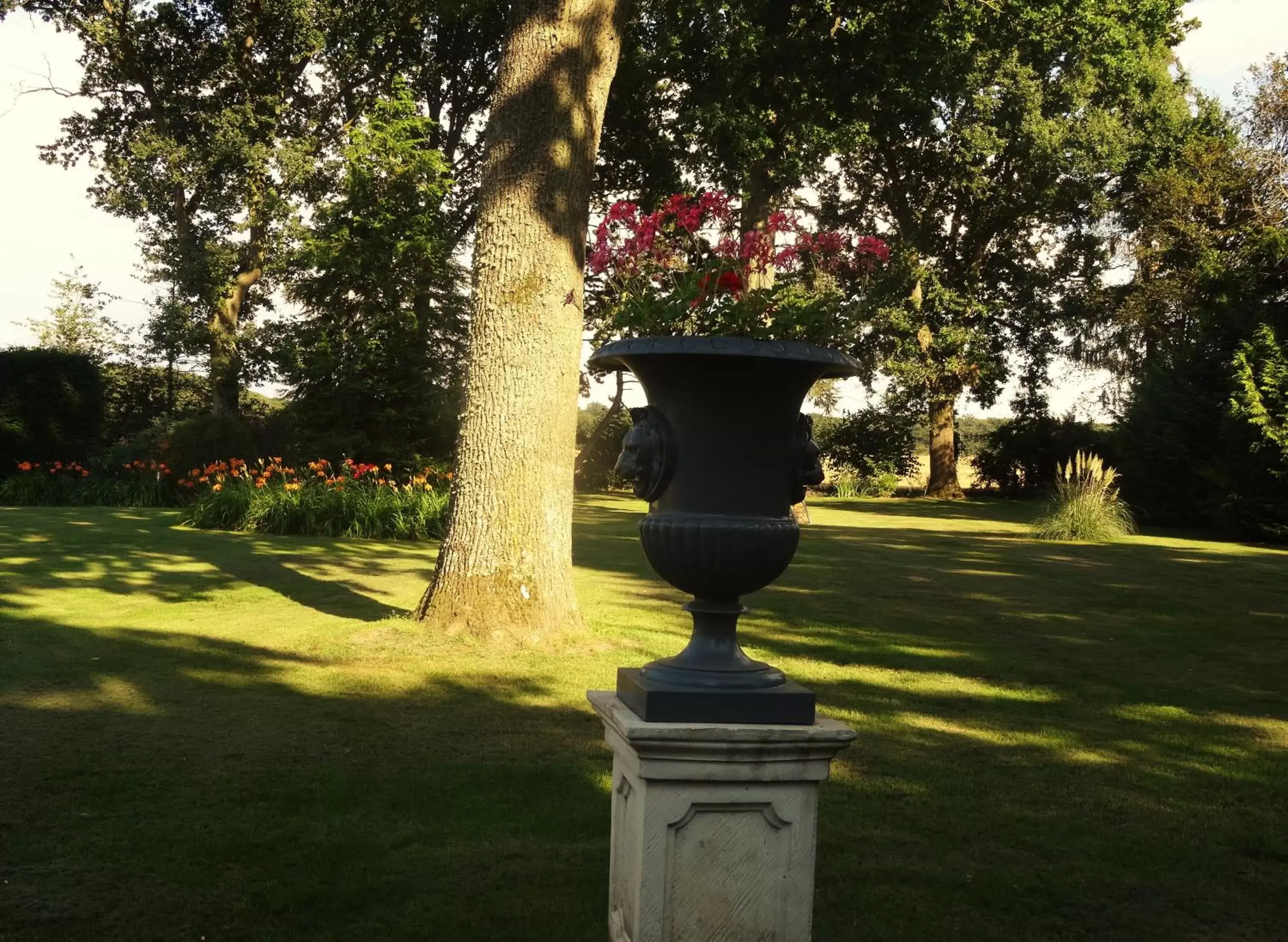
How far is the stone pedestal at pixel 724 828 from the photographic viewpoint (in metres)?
2.88

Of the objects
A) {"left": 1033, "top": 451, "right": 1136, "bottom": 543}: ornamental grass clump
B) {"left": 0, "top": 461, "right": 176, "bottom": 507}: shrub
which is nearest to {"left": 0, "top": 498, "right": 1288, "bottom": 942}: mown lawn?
{"left": 1033, "top": 451, "right": 1136, "bottom": 543}: ornamental grass clump

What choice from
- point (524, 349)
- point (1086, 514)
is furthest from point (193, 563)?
point (1086, 514)

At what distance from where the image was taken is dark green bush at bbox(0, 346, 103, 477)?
20.2 meters

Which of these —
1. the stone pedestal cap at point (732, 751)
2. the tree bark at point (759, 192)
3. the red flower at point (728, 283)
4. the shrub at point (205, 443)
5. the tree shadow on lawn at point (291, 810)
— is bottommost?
the tree shadow on lawn at point (291, 810)

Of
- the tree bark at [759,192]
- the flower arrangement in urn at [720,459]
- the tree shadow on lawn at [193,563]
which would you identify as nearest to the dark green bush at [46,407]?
the tree shadow on lawn at [193,563]

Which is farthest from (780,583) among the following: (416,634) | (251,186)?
(251,186)

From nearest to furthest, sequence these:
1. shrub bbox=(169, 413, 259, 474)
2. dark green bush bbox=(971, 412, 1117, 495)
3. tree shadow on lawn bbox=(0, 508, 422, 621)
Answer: tree shadow on lawn bbox=(0, 508, 422, 621)
shrub bbox=(169, 413, 259, 474)
dark green bush bbox=(971, 412, 1117, 495)

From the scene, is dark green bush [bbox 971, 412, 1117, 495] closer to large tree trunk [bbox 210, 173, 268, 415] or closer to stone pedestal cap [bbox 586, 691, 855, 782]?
large tree trunk [bbox 210, 173, 268, 415]

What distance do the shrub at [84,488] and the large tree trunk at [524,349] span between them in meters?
13.8

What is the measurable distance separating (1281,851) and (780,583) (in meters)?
7.29

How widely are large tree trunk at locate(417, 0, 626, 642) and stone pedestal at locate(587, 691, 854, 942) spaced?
14.1 feet

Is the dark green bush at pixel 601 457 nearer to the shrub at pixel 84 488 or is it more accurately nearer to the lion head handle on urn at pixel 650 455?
the shrub at pixel 84 488

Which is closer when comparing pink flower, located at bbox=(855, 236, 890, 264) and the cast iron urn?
the cast iron urn

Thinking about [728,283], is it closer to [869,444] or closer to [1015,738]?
[1015,738]
